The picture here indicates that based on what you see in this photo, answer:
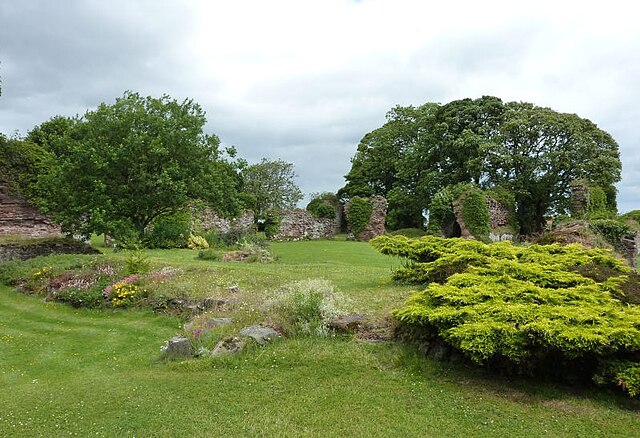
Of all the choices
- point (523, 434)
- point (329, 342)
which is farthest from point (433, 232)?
point (523, 434)

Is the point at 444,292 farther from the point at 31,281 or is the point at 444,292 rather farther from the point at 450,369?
the point at 31,281

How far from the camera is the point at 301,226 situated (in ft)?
103

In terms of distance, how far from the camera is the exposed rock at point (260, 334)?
6.55 meters

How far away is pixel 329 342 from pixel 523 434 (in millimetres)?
2845

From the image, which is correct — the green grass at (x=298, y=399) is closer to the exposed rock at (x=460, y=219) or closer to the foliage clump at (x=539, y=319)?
the foliage clump at (x=539, y=319)

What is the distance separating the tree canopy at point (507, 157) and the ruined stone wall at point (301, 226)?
5.01m

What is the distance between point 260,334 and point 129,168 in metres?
11.8

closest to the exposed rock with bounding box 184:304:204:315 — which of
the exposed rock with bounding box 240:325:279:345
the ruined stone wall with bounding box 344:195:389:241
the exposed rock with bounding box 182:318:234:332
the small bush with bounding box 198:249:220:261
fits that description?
the exposed rock with bounding box 182:318:234:332

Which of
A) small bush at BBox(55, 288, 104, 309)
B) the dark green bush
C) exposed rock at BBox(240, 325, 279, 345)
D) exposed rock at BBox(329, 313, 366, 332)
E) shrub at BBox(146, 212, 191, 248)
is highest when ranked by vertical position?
the dark green bush

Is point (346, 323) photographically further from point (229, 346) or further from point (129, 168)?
point (129, 168)

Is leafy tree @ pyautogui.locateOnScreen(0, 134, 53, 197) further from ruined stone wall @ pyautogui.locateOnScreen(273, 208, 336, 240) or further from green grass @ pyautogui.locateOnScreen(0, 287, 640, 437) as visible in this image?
green grass @ pyautogui.locateOnScreen(0, 287, 640, 437)

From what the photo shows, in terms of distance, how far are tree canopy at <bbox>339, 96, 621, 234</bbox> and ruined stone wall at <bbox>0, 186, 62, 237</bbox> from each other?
2119 cm

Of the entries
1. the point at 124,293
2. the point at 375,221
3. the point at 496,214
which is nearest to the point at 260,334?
the point at 124,293

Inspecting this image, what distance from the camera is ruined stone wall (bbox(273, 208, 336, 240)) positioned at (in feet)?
100
